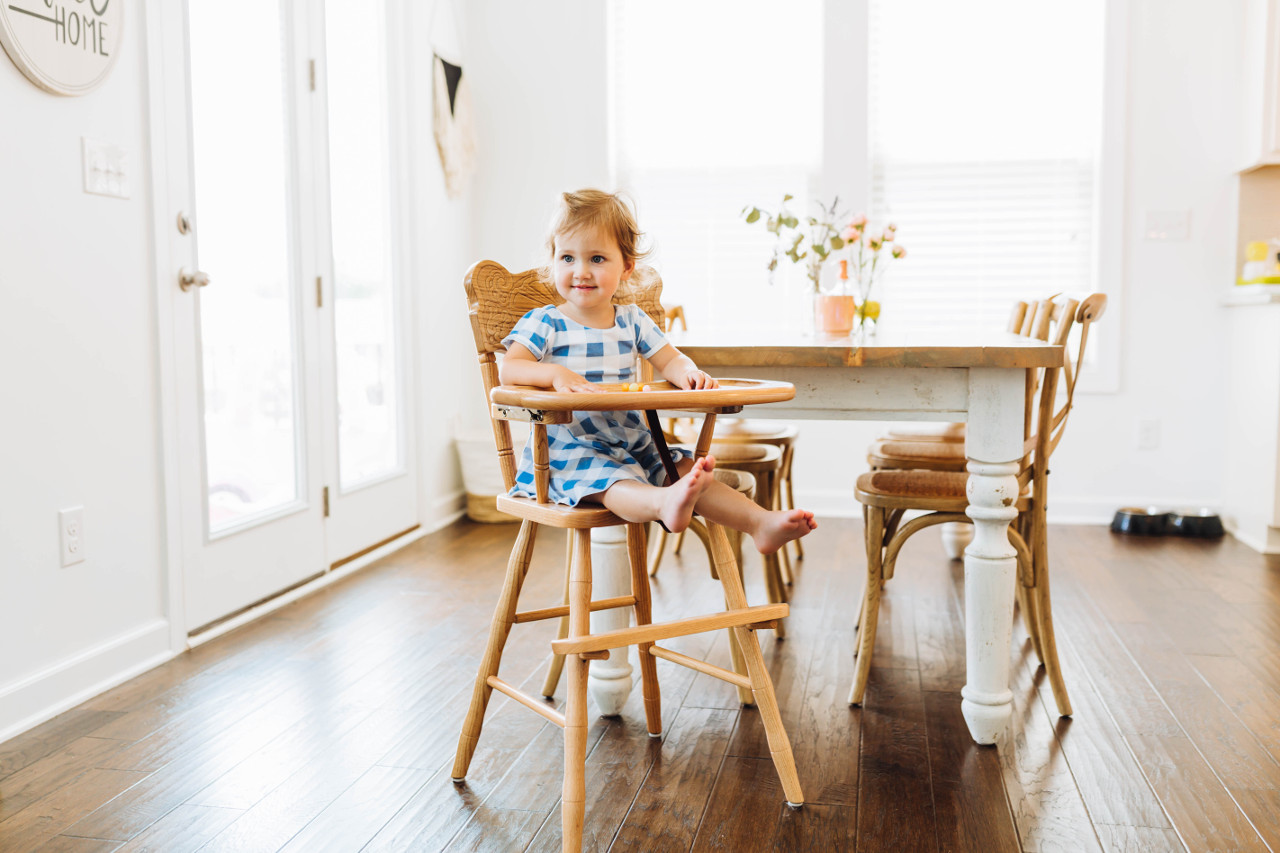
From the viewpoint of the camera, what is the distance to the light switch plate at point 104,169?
2.21 metres

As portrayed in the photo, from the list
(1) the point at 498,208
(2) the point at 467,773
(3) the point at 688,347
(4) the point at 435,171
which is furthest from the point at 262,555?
(1) the point at 498,208

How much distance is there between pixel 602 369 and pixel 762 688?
1.93 ft

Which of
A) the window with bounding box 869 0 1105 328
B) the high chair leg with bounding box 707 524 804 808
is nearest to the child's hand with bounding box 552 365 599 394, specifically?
the high chair leg with bounding box 707 524 804 808

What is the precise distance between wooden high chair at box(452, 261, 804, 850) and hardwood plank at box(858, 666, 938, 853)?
13 centimetres

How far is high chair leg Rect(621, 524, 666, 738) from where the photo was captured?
1.89 meters

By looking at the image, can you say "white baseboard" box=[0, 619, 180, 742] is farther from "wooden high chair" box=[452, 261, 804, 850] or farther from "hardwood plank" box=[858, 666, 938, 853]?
"hardwood plank" box=[858, 666, 938, 853]

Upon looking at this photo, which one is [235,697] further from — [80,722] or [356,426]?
[356,426]

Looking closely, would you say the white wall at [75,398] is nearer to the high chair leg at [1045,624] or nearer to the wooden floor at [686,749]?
the wooden floor at [686,749]

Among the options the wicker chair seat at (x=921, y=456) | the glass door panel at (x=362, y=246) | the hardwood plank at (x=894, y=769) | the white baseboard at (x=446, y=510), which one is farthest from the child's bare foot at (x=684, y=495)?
the white baseboard at (x=446, y=510)

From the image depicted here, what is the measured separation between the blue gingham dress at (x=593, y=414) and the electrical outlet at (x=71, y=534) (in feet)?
3.49

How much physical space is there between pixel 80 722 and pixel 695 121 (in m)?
3.29

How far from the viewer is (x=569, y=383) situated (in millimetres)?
1509

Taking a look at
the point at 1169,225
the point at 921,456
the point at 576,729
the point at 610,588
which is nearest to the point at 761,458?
the point at 921,456

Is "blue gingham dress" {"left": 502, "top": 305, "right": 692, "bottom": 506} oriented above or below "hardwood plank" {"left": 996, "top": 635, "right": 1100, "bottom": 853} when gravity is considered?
above
